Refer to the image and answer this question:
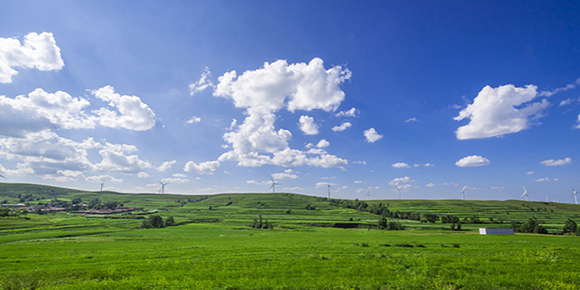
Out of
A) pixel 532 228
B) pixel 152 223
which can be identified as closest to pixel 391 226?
pixel 532 228

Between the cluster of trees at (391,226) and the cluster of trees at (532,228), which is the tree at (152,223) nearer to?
the cluster of trees at (391,226)

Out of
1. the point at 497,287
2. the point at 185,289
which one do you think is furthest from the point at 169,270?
the point at 497,287

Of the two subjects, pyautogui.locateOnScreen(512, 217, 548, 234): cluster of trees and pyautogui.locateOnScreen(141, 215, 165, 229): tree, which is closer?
pyautogui.locateOnScreen(512, 217, 548, 234): cluster of trees

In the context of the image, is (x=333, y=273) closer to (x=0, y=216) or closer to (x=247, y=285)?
(x=247, y=285)

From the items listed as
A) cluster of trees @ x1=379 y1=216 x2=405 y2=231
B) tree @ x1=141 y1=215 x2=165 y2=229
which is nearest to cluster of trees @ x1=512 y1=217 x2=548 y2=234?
cluster of trees @ x1=379 y1=216 x2=405 y2=231

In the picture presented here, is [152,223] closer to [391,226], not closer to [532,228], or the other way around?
[391,226]

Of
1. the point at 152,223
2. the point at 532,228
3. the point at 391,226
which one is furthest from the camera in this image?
the point at 152,223

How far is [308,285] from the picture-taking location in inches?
1169

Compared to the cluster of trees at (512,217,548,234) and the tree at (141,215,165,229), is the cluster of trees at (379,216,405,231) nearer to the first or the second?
the cluster of trees at (512,217,548,234)

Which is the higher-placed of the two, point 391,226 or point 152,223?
point 391,226

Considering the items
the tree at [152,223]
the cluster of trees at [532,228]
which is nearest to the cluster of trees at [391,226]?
the cluster of trees at [532,228]

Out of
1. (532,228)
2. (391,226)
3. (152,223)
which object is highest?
(532,228)

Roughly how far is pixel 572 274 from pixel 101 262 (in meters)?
70.1

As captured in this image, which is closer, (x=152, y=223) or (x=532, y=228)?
(x=532, y=228)
